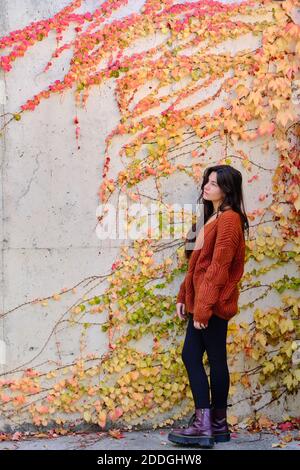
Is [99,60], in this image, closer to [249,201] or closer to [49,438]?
[249,201]

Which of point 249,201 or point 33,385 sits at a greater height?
point 249,201

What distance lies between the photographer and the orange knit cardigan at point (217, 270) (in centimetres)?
379

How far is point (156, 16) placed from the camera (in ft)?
14.2

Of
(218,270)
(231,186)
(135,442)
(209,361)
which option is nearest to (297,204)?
(231,186)

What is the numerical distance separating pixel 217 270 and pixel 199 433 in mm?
884

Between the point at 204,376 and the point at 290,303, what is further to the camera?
the point at 290,303

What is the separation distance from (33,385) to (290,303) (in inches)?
62.5

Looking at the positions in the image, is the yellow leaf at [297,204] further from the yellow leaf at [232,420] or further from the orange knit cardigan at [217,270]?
the yellow leaf at [232,420]

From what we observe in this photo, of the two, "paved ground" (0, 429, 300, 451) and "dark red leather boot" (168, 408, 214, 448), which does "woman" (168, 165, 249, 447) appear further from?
"paved ground" (0, 429, 300, 451)

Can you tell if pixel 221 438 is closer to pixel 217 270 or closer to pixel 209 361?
pixel 209 361

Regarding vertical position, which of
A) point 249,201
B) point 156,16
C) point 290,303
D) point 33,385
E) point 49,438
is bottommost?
point 49,438

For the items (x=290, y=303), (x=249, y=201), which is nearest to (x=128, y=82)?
(x=249, y=201)

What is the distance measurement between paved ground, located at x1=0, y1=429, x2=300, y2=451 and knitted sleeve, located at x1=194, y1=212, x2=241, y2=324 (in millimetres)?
767

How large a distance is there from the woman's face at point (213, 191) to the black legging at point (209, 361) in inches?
25.4
